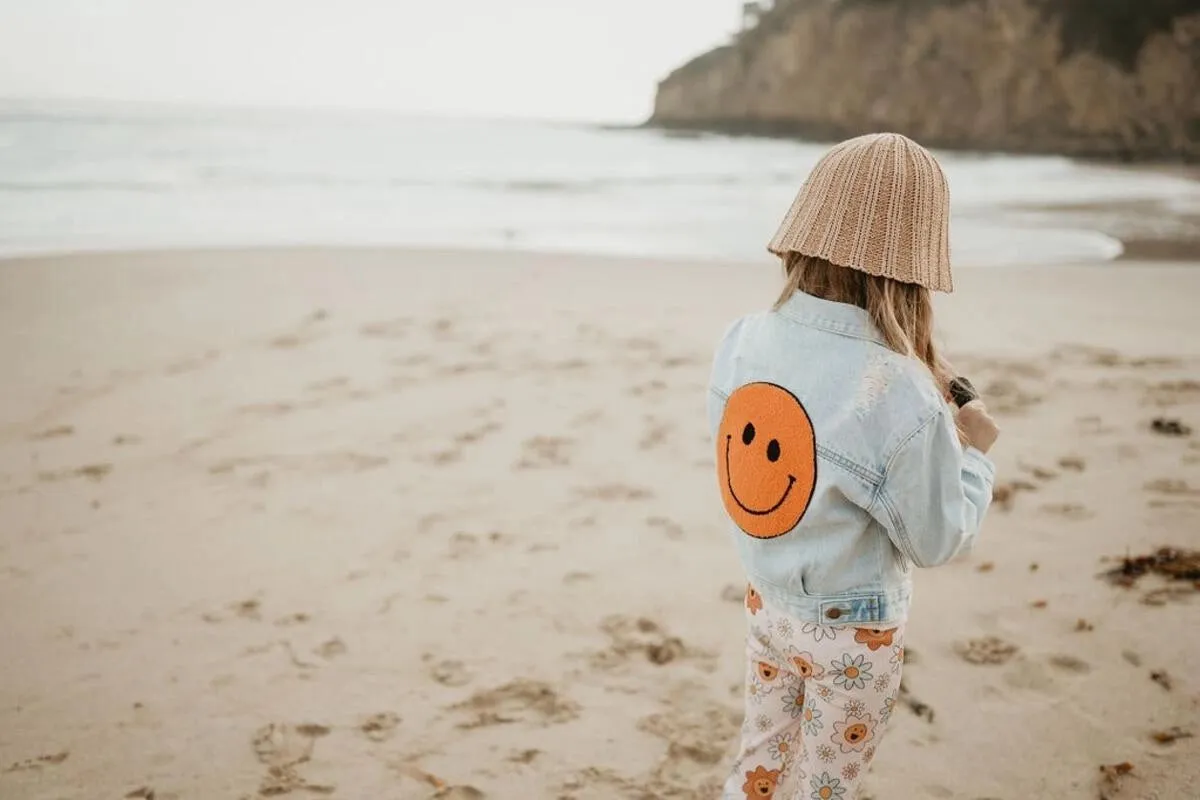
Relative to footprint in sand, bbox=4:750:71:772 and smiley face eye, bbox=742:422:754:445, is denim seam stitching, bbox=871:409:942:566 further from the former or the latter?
footprint in sand, bbox=4:750:71:772

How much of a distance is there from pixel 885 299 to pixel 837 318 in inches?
2.8

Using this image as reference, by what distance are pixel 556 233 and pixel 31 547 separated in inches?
322

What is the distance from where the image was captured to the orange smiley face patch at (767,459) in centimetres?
121

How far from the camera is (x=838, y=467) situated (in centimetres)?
117

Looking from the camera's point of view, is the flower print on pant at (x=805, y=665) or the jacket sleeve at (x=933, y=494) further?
the flower print on pant at (x=805, y=665)

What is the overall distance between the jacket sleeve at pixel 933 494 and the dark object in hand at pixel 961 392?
93mm

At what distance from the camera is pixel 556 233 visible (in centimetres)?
1039

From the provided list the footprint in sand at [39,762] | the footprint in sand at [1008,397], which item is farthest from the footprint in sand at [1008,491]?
the footprint in sand at [39,762]

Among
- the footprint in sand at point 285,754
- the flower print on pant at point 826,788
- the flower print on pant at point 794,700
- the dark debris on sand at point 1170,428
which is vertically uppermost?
the dark debris on sand at point 1170,428

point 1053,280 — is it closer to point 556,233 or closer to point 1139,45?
point 556,233

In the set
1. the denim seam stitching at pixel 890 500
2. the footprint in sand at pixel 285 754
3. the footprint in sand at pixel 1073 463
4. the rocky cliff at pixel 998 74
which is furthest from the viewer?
the rocky cliff at pixel 998 74

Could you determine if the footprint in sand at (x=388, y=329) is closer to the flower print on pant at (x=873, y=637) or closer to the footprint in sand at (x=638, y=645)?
the footprint in sand at (x=638, y=645)

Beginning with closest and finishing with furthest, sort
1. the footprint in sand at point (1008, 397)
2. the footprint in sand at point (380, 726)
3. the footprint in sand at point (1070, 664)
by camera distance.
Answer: the footprint in sand at point (380, 726), the footprint in sand at point (1070, 664), the footprint in sand at point (1008, 397)

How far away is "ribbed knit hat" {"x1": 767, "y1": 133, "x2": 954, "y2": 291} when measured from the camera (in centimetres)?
115
